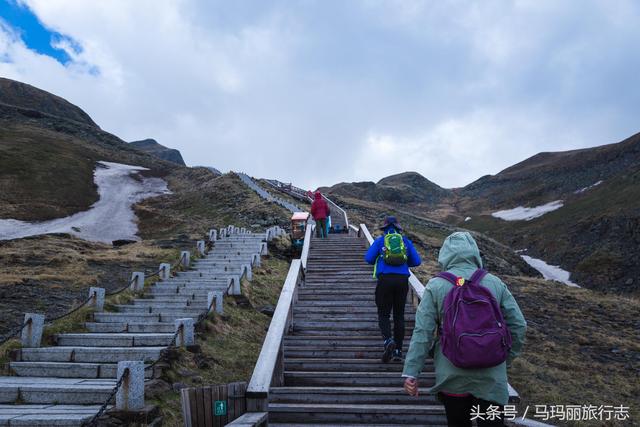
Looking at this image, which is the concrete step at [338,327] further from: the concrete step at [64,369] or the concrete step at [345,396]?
the concrete step at [64,369]

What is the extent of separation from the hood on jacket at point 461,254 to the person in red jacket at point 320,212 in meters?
12.1

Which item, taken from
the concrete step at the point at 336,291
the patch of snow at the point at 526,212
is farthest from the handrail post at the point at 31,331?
the patch of snow at the point at 526,212

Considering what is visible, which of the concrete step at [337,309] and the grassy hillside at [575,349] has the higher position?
the concrete step at [337,309]

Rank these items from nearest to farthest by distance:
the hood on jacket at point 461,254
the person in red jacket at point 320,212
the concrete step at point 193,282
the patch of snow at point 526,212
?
the hood on jacket at point 461,254 < the concrete step at point 193,282 < the person in red jacket at point 320,212 < the patch of snow at point 526,212

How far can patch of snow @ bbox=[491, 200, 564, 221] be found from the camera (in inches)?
2249

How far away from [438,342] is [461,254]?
0.68 meters

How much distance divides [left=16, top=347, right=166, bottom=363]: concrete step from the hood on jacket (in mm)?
4810

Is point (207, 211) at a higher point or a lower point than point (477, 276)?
higher

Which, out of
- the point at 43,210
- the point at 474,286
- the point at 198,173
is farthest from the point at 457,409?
the point at 198,173

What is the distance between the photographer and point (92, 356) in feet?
21.8

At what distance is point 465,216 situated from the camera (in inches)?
2960

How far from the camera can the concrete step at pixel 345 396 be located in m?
5.34

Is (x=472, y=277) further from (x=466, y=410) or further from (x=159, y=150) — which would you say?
(x=159, y=150)

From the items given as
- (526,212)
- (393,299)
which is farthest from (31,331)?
(526,212)
